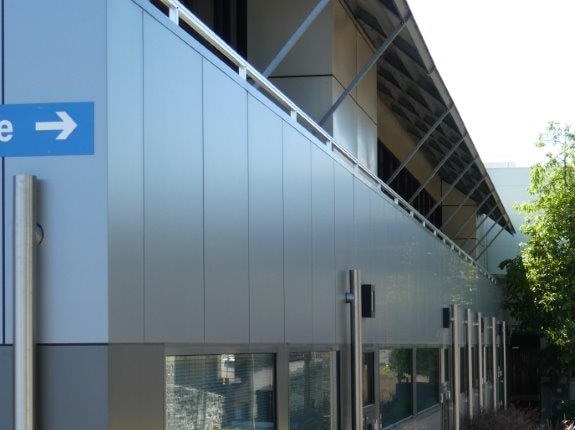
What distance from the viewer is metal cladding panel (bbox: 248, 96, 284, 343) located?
664cm

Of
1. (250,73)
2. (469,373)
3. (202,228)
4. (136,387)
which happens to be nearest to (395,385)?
(250,73)

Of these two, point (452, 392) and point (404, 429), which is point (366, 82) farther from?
point (452, 392)

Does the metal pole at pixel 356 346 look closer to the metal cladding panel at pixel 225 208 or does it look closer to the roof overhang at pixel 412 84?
the roof overhang at pixel 412 84

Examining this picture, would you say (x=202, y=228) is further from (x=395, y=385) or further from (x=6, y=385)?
(x=395, y=385)

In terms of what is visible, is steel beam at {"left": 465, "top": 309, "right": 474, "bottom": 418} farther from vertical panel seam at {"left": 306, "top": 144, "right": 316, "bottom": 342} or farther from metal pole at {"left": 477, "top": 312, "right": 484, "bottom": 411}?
vertical panel seam at {"left": 306, "top": 144, "right": 316, "bottom": 342}

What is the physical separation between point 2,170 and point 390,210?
8.82 meters

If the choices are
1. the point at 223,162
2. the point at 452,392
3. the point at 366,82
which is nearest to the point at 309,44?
the point at 366,82

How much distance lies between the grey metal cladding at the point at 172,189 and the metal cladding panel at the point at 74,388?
50 cm

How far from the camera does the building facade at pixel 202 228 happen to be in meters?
4.22

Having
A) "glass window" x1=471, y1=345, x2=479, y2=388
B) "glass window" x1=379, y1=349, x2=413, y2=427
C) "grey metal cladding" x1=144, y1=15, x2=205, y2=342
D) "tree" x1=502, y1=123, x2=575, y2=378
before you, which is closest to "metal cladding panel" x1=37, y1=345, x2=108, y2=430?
"grey metal cladding" x1=144, y1=15, x2=205, y2=342

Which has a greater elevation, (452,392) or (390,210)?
(390,210)

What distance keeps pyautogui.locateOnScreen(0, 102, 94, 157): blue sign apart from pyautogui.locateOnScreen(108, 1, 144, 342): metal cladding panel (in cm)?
9

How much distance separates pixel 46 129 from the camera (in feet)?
14.1

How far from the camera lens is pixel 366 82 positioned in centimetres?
1462
